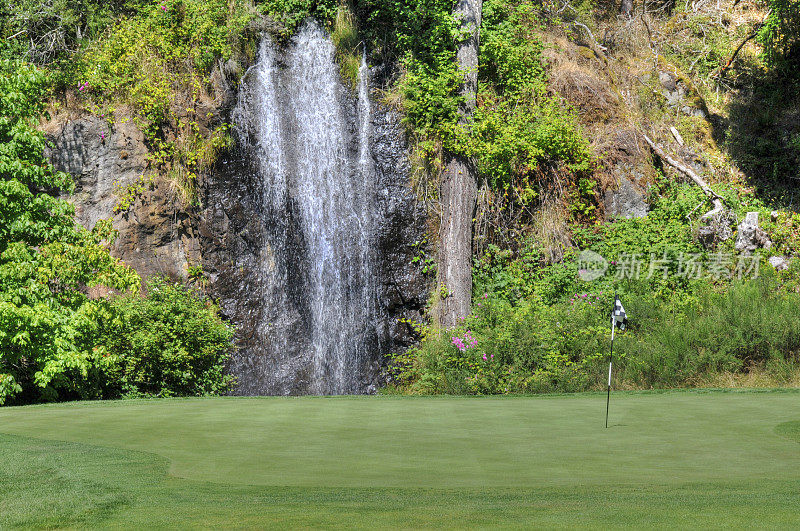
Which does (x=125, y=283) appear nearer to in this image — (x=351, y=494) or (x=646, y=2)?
(x=351, y=494)

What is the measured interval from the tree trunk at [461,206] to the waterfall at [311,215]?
147 cm

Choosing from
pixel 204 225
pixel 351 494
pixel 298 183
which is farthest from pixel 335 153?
pixel 351 494

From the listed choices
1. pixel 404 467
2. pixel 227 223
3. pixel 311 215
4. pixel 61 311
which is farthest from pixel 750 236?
pixel 404 467

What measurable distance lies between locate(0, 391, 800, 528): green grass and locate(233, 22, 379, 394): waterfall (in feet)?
22.8

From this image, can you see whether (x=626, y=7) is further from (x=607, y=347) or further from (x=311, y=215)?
(x=607, y=347)

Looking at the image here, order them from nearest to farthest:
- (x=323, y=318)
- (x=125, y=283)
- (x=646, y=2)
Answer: (x=125, y=283) < (x=323, y=318) < (x=646, y=2)

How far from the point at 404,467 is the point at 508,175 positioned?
12.9 m

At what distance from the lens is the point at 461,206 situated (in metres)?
17.0

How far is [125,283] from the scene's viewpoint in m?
12.8

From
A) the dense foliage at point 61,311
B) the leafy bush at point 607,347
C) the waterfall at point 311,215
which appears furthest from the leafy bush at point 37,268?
the leafy bush at point 607,347

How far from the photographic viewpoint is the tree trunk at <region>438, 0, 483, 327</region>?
16.5 m

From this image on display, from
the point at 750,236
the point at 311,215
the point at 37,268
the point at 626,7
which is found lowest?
the point at 37,268

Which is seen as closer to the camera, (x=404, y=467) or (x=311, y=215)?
(x=404, y=467)

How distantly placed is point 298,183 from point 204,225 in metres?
2.24
